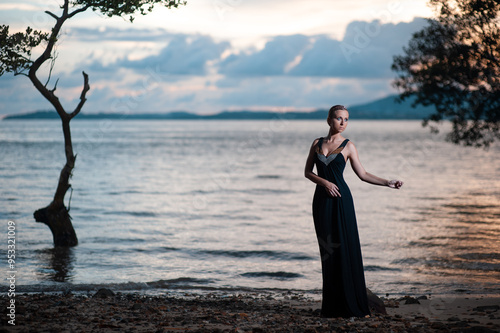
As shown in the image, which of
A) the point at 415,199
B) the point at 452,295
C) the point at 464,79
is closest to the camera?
the point at 452,295

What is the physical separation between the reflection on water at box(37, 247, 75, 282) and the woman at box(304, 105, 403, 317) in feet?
26.3

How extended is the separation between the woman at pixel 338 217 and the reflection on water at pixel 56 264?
8.03 meters

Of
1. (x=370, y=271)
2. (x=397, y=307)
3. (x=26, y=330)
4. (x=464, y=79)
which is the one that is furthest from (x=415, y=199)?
(x=26, y=330)

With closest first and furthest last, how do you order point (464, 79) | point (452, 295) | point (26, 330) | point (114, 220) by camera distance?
point (26, 330) < point (452, 295) < point (114, 220) < point (464, 79)

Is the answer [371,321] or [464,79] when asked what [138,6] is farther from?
[464,79]

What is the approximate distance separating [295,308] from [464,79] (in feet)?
65.8

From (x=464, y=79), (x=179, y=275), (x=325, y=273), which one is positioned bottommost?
(x=179, y=275)

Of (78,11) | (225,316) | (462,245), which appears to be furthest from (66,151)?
(462,245)

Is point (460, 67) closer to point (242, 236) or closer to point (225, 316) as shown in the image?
point (242, 236)

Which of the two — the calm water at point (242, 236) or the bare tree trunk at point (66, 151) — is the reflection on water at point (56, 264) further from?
the bare tree trunk at point (66, 151)

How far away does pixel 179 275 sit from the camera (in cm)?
1402

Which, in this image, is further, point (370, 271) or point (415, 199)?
point (415, 199)

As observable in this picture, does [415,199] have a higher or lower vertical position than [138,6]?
lower

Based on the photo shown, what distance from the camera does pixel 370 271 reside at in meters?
14.6
